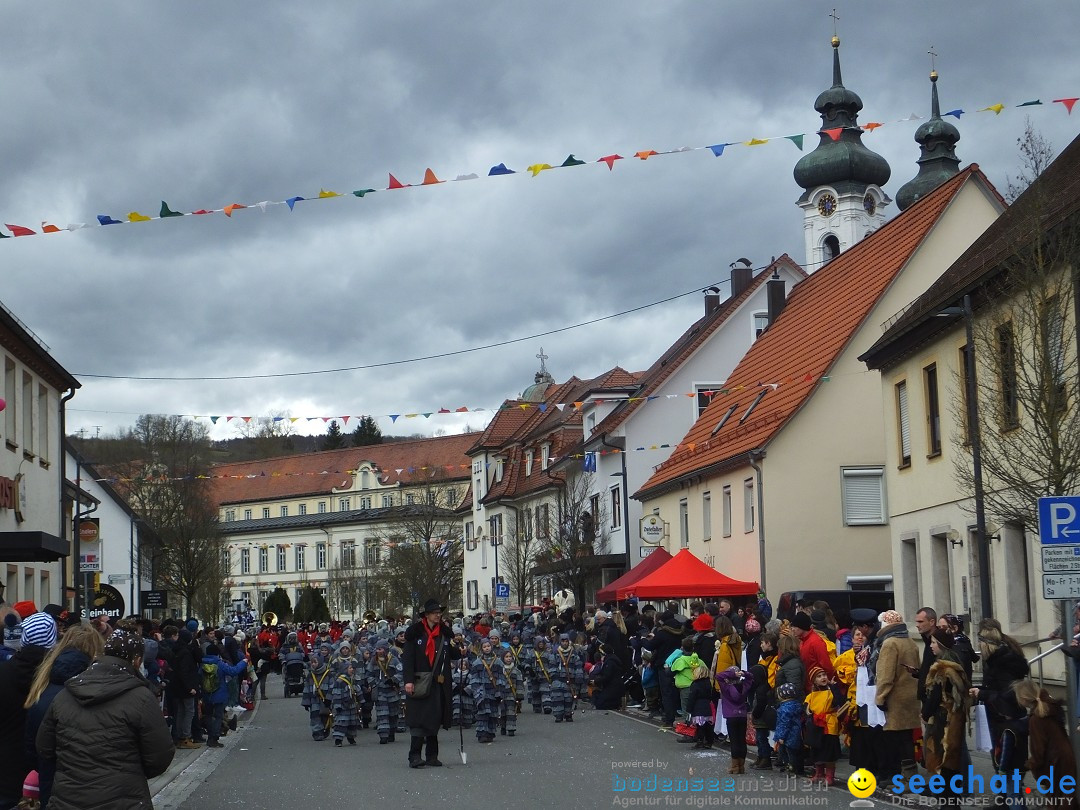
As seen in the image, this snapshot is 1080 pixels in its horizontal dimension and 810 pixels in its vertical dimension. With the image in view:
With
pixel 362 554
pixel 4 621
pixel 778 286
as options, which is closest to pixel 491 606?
pixel 778 286

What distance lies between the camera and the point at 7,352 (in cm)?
2884

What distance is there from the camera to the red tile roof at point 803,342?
3303cm

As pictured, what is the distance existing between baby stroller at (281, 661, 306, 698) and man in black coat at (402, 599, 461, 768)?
749 inches

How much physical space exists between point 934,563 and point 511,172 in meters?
11.5

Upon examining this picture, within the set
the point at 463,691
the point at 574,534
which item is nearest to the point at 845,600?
the point at 463,691

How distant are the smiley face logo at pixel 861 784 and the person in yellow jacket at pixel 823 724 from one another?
0.47m

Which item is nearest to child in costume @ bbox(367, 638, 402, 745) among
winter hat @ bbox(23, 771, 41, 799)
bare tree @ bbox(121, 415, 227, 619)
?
winter hat @ bbox(23, 771, 41, 799)

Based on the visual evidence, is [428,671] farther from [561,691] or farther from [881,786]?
[561,691]

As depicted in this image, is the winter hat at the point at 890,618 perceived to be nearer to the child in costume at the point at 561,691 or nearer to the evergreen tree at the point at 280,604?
the child in costume at the point at 561,691

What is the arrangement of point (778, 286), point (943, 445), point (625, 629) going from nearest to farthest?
point (943, 445) < point (625, 629) < point (778, 286)

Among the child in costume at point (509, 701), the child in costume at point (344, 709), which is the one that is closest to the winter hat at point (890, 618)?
the child in costume at point (509, 701)

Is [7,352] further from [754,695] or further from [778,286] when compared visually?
[778,286]

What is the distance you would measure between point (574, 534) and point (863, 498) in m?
15.6

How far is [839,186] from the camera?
76312mm
